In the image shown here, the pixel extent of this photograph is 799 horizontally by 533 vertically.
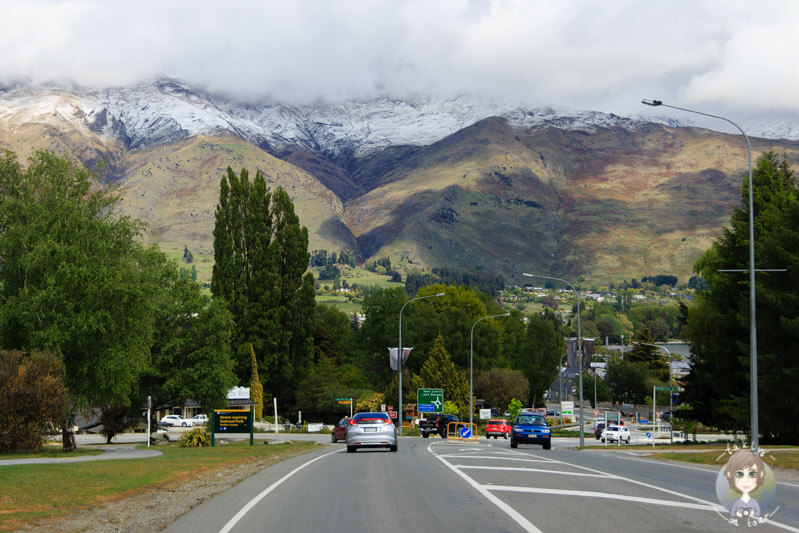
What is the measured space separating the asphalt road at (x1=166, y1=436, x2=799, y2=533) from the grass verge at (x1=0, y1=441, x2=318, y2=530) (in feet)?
6.98

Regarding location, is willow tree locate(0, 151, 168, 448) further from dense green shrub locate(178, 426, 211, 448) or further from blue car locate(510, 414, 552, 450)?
blue car locate(510, 414, 552, 450)

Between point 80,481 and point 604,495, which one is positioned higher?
point 604,495

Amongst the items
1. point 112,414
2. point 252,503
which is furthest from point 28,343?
point 252,503

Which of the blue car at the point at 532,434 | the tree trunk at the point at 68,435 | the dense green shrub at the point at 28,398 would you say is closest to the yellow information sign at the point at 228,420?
the tree trunk at the point at 68,435

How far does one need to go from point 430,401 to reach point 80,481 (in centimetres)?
5742

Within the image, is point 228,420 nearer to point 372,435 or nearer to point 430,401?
point 372,435

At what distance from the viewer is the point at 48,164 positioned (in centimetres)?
3806

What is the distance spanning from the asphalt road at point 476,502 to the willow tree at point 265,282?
6256 centimetres

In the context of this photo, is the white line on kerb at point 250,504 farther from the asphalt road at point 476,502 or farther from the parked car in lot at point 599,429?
the parked car in lot at point 599,429

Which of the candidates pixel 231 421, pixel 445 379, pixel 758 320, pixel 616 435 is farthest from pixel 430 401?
pixel 231 421

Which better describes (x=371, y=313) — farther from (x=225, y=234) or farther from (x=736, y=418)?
(x=736, y=418)

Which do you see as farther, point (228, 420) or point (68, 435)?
point (228, 420)

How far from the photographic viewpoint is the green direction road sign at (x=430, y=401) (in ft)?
247

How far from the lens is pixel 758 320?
140 ft
